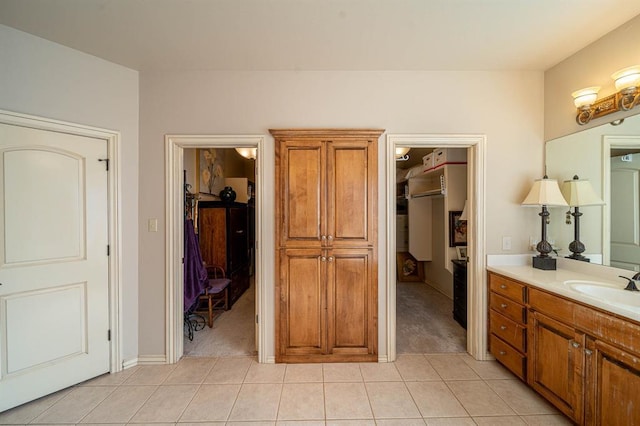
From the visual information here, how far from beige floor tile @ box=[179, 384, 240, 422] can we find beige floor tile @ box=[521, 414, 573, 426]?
2047 millimetres

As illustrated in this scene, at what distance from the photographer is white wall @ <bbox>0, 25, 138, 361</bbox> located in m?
1.85

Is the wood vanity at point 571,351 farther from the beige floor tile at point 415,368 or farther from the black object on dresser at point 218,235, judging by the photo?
A: the black object on dresser at point 218,235

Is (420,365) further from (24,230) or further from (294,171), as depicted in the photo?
(24,230)

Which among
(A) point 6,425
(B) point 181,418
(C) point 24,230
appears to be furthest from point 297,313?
(C) point 24,230

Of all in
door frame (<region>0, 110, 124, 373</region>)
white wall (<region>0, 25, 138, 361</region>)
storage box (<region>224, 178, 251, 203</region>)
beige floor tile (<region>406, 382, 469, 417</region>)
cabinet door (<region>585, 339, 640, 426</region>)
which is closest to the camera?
cabinet door (<region>585, 339, 640, 426</region>)

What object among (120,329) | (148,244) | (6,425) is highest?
(148,244)

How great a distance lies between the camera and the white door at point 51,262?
1.82 m

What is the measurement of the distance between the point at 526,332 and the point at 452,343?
89 centimetres

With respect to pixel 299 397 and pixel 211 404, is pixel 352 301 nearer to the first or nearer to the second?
pixel 299 397

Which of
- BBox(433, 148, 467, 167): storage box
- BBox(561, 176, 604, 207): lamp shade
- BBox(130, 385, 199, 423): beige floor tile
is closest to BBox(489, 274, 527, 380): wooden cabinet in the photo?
BBox(561, 176, 604, 207): lamp shade

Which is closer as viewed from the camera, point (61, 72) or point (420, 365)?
point (61, 72)

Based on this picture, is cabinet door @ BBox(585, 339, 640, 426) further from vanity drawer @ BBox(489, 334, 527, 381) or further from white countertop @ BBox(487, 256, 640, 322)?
vanity drawer @ BBox(489, 334, 527, 381)

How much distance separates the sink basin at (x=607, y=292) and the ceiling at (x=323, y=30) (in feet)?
6.10

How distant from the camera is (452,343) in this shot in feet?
8.73
